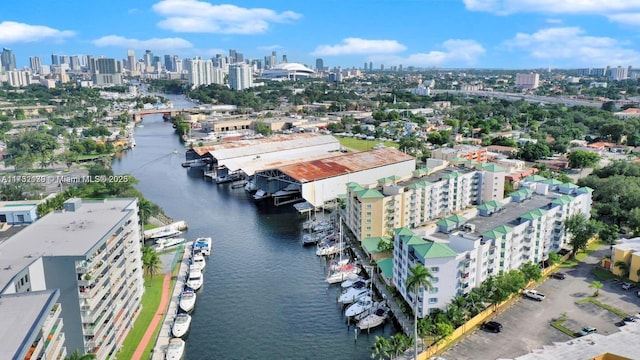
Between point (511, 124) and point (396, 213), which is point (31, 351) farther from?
point (511, 124)

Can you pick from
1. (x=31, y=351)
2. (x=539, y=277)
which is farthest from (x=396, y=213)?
(x=31, y=351)

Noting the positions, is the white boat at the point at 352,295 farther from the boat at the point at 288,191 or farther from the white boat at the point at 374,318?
the boat at the point at 288,191

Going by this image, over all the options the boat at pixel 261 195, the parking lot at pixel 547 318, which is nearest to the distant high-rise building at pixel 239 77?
the boat at pixel 261 195

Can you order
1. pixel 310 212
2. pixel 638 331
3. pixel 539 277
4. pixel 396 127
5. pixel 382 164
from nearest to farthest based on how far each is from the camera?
pixel 638 331 → pixel 539 277 → pixel 310 212 → pixel 382 164 → pixel 396 127

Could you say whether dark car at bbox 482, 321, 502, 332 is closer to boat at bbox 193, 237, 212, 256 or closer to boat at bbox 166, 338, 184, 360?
boat at bbox 166, 338, 184, 360

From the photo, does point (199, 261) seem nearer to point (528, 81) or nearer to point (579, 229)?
point (579, 229)

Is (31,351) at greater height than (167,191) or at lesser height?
greater
